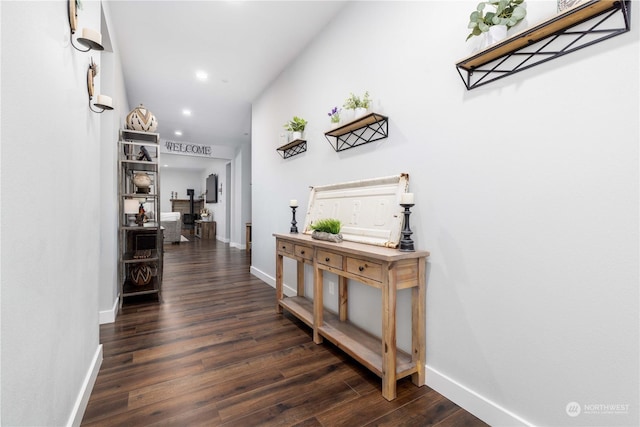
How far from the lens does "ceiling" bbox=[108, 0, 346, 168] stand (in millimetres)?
2590

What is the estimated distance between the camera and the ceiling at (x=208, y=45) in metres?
2.59

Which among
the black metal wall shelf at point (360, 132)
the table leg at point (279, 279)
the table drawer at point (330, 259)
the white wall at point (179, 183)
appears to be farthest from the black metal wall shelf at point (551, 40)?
the white wall at point (179, 183)

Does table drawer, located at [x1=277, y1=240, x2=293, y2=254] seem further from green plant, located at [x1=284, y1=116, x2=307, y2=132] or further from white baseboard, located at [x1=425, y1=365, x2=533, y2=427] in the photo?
white baseboard, located at [x1=425, y1=365, x2=533, y2=427]

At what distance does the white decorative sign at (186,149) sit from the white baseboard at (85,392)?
5.81 m

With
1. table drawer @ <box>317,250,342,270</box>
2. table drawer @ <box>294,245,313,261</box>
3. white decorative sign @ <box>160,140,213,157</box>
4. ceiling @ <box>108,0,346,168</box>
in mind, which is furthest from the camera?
white decorative sign @ <box>160,140,213,157</box>

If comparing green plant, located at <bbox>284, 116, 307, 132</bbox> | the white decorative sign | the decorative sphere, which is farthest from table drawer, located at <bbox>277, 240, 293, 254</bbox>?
the white decorative sign

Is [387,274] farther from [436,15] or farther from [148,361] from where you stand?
[148,361]

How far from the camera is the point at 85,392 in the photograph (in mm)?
1572

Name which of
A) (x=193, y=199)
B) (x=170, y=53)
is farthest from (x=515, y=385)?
(x=193, y=199)

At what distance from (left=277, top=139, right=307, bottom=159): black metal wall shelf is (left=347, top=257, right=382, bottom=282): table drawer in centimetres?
170

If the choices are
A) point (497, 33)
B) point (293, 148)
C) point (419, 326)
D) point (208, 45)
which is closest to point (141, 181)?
point (208, 45)

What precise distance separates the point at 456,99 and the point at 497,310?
118cm

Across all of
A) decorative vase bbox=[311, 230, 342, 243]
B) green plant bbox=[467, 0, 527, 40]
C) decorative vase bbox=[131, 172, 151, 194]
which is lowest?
decorative vase bbox=[311, 230, 342, 243]

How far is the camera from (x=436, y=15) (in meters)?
1.77
